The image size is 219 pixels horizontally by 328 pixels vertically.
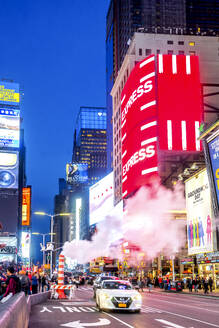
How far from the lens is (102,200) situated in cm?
11000

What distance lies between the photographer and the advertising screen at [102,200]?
108 metres

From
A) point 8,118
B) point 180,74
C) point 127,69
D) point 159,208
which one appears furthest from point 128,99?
point 8,118

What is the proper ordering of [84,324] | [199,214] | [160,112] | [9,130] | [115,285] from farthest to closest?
[9,130] → [160,112] → [199,214] → [115,285] → [84,324]

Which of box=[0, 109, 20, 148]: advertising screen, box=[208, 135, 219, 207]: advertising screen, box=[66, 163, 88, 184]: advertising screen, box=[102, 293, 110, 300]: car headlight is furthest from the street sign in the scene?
box=[66, 163, 88, 184]: advertising screen

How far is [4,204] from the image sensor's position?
112812 millimetres

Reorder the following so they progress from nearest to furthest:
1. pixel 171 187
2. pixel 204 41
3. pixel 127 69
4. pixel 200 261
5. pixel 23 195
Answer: pixel 200 261 → pixel 171 187 → pixel 204 41 → pixel 127 69 → pixel 23 195

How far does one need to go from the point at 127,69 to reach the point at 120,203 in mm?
32023

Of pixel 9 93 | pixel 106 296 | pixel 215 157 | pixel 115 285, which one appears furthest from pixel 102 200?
pixel 106 296

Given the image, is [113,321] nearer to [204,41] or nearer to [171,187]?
[171,187]

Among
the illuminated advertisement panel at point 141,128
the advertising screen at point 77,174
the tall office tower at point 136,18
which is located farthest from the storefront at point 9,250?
the advertising screen at point 77,174

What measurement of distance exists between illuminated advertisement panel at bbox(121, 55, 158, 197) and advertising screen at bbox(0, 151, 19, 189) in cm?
3444

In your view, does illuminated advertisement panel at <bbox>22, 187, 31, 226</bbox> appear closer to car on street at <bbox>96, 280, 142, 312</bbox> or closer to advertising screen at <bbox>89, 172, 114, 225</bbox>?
advertising screen at <bbox>89, 172, 114, 225</bbox>

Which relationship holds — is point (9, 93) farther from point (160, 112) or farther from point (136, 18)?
point (160, 112)

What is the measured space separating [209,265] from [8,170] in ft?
228
